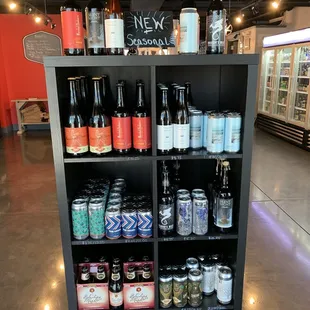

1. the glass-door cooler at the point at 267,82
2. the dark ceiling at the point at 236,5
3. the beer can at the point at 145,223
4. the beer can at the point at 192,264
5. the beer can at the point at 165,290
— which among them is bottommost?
the beer can at the point at 165,290

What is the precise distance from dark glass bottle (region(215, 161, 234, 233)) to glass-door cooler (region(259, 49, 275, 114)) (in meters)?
6.82

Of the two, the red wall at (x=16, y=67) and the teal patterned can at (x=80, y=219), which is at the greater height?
the red wall at (x=16, y=67)

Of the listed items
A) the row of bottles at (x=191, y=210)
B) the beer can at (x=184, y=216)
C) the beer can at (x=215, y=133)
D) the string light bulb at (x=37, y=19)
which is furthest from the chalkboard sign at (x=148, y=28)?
the string light bulb at (x=37, y=19)

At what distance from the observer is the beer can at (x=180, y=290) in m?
1.94

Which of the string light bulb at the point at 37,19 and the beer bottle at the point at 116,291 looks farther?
the string light bulb at the point at 37,19

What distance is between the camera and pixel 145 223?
1.83 metres

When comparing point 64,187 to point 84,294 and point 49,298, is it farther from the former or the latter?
point 49,298

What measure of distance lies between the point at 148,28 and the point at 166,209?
0.95 meters

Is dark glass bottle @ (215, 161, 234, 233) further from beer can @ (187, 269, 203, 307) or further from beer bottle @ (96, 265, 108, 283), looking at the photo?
beer bottle @ (96, 265, 108, 283)

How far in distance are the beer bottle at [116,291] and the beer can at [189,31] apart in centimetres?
134

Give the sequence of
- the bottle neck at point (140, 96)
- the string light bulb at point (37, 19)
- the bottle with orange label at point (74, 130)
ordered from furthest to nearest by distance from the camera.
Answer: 1. the string light bulb at point (37, 19)
2. the bottle neck at point (140, 96)
3. the bottle with orange label at point (74, 130)

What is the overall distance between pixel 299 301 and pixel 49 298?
1.81 meters

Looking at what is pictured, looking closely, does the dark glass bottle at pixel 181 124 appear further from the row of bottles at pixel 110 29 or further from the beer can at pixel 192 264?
the beer can at pixel 192 264

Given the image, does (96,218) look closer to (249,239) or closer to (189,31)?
(189,31)
